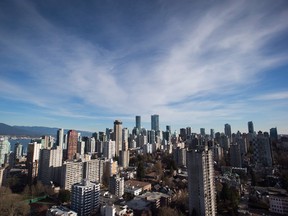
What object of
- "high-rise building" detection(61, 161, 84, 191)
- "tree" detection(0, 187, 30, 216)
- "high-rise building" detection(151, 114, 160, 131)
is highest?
"high-rise building" detection(151, 114, 160, 131)

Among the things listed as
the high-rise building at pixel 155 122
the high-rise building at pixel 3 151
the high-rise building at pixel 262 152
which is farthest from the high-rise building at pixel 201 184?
the high-rise building at pixel 155 122

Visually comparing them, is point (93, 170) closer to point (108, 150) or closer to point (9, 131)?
point (108, 150)

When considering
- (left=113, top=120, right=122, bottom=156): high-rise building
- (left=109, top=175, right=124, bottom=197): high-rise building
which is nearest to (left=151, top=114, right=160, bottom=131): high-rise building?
(left=113, top=120, right=122, bottom=156): high-rise building

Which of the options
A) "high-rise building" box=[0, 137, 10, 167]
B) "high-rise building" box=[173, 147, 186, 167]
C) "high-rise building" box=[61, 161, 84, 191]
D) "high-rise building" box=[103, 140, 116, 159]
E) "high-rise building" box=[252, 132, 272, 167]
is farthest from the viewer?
"high-rise building" box=[103, 140, 116, 159]

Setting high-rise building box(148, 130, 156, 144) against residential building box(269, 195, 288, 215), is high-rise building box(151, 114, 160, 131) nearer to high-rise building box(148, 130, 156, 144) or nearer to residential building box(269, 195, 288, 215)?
high-rise building box(148, 130, 156, 144)

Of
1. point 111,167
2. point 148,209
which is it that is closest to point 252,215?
point 148,209

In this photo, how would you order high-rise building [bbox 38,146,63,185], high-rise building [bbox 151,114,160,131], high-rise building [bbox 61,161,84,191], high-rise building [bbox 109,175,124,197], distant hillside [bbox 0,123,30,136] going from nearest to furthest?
high-rise building [bbox 109,175,124,197] < high-rise building [bbox 61,161,84,191] < high-rise building [bbox 38,146,63,185] < high-rise building [bbox 151,114,160,131] < distant hillside [bbox 0,123,30,136]

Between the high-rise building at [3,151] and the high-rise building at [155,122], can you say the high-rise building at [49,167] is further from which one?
the high-rise building at [155,122]
